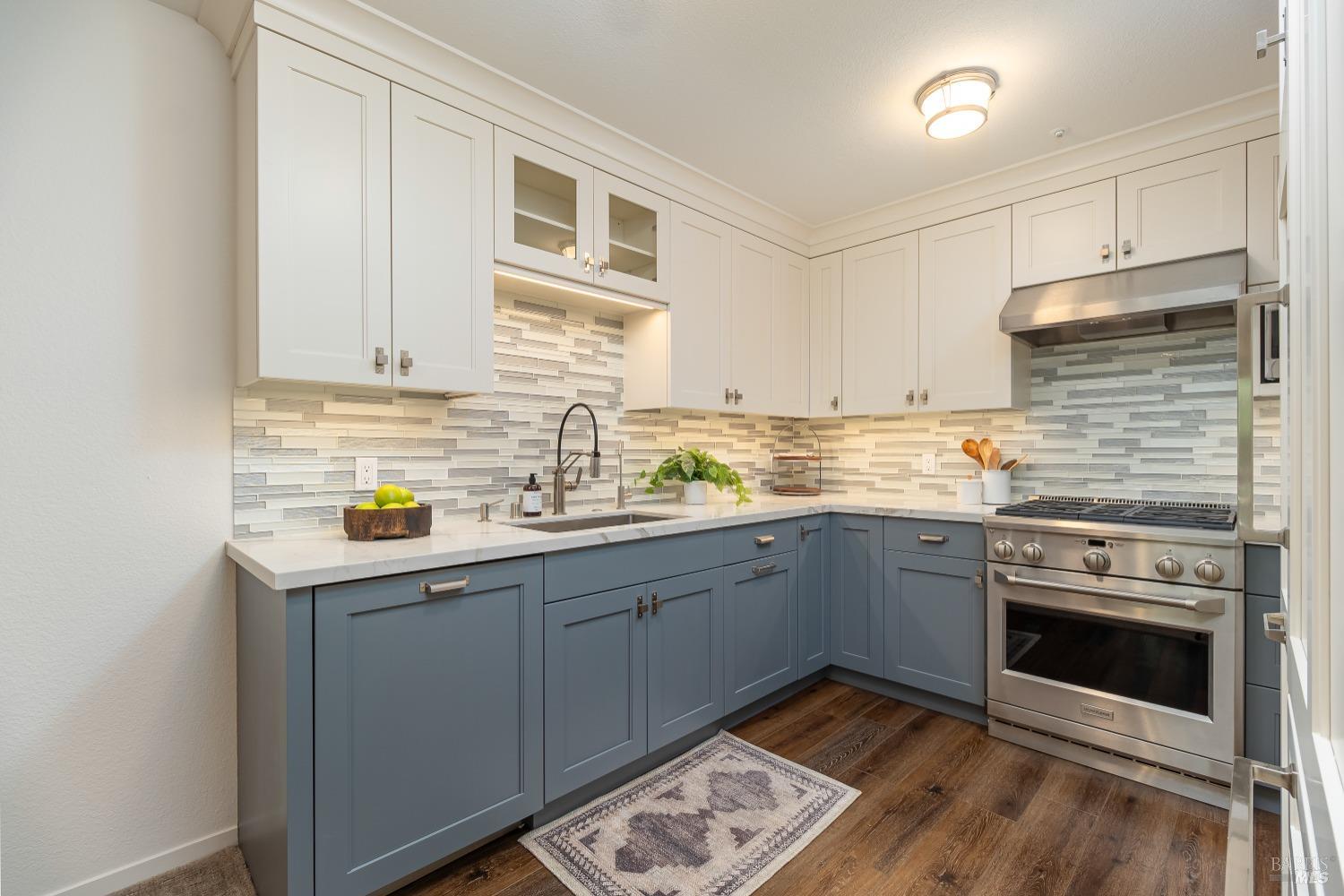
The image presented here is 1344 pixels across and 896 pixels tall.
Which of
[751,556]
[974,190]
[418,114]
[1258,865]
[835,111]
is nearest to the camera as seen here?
[1258,865]

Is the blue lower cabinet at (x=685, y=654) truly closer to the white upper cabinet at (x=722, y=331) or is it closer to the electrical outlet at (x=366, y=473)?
the white upper cabinet at (x=722, y=331)

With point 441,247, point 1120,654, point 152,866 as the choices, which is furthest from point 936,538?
point 152,866

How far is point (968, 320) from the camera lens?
9.90 feet

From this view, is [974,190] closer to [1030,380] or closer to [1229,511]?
[1030,380]

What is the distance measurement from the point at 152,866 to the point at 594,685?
1.35 metres

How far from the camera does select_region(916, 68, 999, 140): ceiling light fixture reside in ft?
7.02

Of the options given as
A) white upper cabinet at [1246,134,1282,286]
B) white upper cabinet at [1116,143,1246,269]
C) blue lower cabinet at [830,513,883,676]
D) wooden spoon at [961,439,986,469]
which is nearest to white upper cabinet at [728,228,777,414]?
blue lower cabinet at [830,513,883,676]

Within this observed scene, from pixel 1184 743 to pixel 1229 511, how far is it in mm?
946

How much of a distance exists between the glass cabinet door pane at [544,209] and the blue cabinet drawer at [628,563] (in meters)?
1.18

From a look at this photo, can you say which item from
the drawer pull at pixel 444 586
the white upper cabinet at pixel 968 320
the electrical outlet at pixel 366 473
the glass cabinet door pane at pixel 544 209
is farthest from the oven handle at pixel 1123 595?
the electrical outlet at pixel 366 473

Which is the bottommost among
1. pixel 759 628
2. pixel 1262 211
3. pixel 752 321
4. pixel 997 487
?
pixel 759 628

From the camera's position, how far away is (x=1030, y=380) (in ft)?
9.98

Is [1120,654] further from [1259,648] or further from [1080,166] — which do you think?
[1080,166]

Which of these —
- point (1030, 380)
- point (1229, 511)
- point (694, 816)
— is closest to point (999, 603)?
point (1229, 511)
